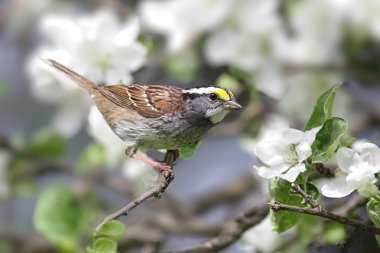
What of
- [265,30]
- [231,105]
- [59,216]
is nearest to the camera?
[231,105]

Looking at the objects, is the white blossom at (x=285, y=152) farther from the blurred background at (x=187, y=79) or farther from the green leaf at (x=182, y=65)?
the green leaf at (x=182, y=65)

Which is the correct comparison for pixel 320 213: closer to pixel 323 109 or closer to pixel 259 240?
pixel 323 109

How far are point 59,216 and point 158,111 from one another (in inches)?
11.1

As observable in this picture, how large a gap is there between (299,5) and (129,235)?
2.24 ft

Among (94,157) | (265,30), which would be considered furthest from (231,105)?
(94,157)

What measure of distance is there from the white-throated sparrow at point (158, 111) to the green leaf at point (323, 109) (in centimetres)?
15

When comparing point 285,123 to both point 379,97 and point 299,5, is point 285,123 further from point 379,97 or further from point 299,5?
point 379,97

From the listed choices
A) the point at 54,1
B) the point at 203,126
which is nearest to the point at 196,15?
the point at 203,126

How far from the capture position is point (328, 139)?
1.15 metres

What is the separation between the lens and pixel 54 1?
3055 millimetres

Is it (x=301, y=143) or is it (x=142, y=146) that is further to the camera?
(x=142, y=146)

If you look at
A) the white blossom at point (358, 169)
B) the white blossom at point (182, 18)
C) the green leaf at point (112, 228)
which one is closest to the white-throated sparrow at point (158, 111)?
the green leaf at point (112, 228)

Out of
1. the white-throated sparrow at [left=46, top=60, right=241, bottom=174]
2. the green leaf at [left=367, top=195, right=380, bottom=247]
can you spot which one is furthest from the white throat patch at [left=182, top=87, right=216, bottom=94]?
the green leaf at [left=367, top=195, right=380, bottom=247]

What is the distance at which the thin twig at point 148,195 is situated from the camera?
3.71 ft
